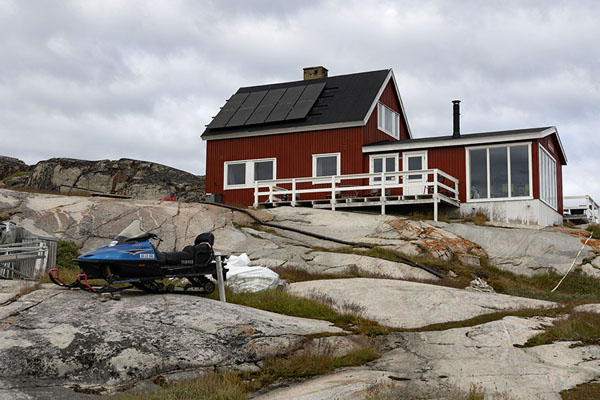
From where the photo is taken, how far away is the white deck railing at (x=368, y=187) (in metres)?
27.2

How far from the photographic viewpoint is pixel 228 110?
116 ft

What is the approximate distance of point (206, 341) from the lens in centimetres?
1005

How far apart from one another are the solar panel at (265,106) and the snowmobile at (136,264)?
69.1 feet

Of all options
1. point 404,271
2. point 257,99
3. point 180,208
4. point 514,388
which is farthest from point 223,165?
point 514,388

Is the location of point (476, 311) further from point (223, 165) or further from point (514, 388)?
point (223, 165)

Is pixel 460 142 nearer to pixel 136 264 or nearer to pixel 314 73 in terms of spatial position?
pixel 314 73

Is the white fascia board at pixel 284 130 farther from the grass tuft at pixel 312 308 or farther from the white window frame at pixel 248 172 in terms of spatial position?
the grass tuft at pixel 312 308

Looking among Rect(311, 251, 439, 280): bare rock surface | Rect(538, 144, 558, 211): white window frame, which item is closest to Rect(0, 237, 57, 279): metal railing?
Rect(311, 251, 439, 280): bare rock surface

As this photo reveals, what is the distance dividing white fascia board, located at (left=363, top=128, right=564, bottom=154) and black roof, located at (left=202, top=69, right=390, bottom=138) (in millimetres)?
1795

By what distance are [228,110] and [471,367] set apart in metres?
27.4

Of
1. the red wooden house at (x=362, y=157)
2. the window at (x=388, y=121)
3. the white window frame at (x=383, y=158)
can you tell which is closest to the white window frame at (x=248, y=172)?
the red wooden house at (x=362, y=157)

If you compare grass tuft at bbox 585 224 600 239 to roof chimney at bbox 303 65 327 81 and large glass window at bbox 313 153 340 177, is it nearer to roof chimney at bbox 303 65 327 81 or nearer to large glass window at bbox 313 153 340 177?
large glass window at bbox 313 153 340 177

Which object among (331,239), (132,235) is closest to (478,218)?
(331,239)

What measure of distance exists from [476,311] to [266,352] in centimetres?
525
